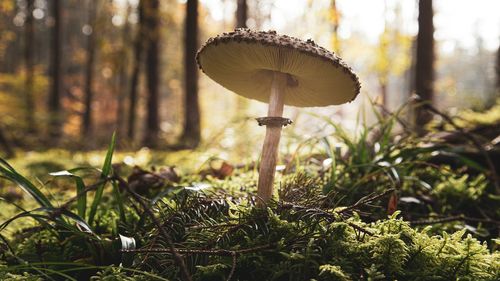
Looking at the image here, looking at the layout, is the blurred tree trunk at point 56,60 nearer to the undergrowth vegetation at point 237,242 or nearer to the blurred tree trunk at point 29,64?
the blurred tree trunk at point 29,64

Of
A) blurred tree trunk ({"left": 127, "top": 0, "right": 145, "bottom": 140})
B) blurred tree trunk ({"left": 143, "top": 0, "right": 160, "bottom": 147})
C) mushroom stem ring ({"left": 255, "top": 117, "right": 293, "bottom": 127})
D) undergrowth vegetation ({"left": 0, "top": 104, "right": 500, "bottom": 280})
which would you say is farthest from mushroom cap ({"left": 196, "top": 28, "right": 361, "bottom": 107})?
blurred tree trunk ({"left": 143, "top": 0, "right": 160, "bottom": 147})

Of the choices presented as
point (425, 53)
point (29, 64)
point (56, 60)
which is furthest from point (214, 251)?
point (29, 64)

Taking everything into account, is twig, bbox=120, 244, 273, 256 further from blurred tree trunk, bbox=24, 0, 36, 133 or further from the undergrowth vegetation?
blurred tree trunk, bbox=24, 0, 36, 133

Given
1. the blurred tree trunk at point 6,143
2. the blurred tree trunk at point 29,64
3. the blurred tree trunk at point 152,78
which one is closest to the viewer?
the blurred tree trunk at point 6,143

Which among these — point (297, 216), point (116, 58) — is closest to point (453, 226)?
point (297, 216)

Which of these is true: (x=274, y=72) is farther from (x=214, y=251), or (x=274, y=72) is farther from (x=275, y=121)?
(x=214, y=251)

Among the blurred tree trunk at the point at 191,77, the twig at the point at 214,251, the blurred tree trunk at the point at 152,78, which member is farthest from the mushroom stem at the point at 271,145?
the blurred tree trunk at the point at 152,78
